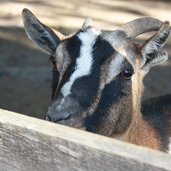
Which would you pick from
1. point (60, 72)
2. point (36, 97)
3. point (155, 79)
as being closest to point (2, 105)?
point (36, 97)

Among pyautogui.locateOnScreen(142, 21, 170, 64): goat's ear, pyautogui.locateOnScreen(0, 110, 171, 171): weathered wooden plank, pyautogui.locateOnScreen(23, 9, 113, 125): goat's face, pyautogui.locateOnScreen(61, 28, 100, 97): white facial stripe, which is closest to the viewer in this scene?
pyautogui.locateOnScreen(0, 110, 171, 171): weathered wooden plank

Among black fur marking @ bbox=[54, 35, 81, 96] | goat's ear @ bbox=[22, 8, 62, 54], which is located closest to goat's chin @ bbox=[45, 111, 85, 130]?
black fur marking @ bbox=[54, 35, 81, 96]

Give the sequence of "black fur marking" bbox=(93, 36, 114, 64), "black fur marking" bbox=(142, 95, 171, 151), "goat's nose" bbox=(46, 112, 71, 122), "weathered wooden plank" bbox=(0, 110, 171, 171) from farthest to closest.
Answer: "black fur marking" bbox=(142, 95, 171, 151) → "black fur marking" bbox=(93, 36, 114, 64) → "goat's nose" bbox=(46, 112, 71, 122) → "weathered wooden plank" bbox=(0, 110, 171, 171)

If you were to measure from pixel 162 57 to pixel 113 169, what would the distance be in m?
2.56

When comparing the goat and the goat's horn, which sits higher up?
the goat's horn

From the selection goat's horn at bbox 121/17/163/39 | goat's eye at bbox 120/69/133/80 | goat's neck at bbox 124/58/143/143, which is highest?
goat's horn at bbox 121/17/163/39

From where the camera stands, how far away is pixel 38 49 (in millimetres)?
10133

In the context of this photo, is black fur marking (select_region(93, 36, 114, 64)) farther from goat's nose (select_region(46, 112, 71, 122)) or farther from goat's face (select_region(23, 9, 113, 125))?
goat's nose (select_region(46, 112, 71, 122))

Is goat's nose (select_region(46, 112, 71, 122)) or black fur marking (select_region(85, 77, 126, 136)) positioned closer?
goat's nose (select_region(46, 112, 71, 122))

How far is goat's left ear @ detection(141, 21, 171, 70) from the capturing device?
182 inches

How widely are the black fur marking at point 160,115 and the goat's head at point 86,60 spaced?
2.55 feet

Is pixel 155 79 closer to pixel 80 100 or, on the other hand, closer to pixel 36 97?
pixel 36 97

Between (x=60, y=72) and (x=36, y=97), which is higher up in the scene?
(x=60, y=72)

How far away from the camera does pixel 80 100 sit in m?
4.17
